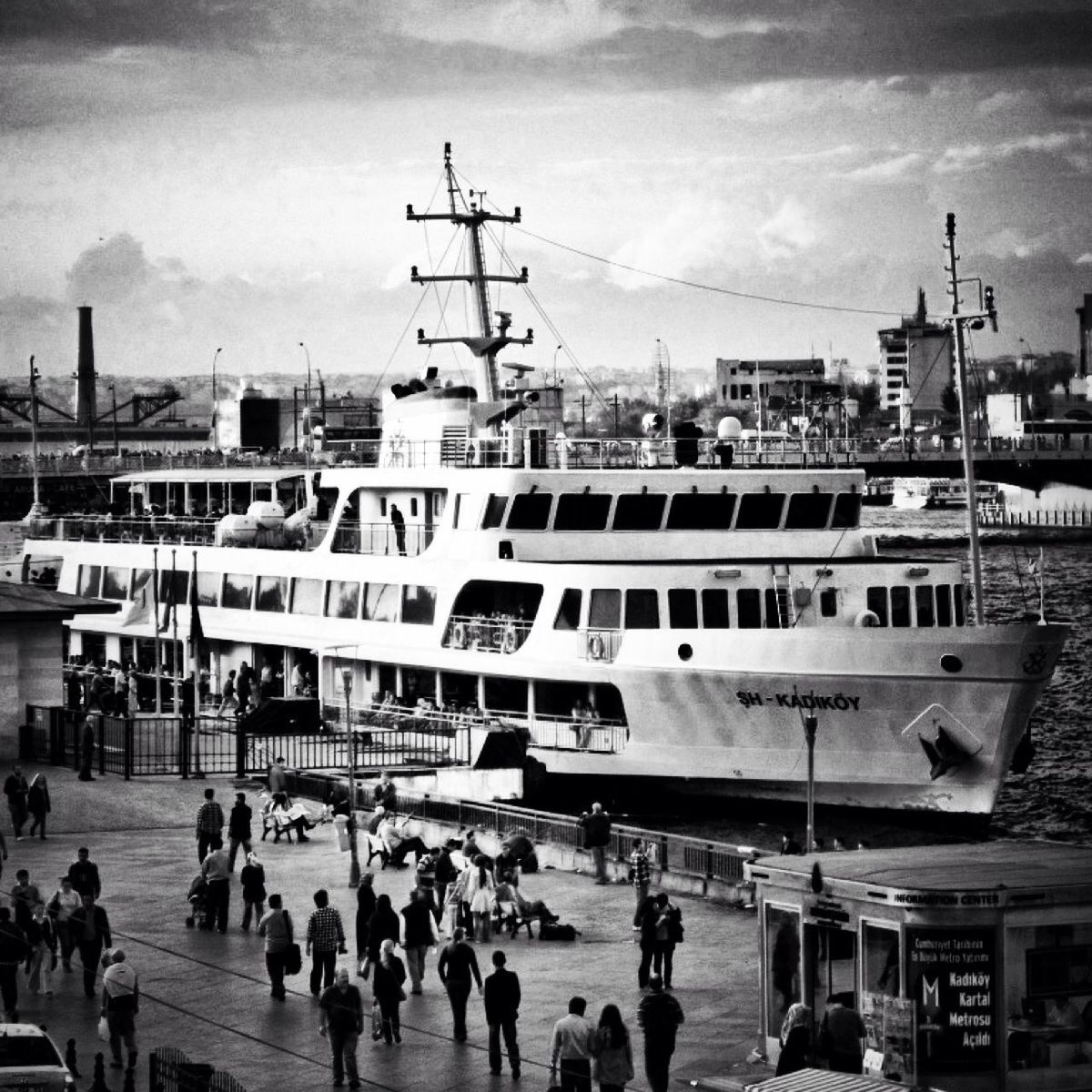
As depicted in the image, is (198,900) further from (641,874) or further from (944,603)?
(944,603)

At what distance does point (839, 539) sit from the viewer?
38.9 m

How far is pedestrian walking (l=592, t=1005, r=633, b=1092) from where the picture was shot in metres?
16.3

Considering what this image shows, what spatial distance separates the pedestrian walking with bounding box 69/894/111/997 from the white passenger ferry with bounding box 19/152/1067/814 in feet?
41.7

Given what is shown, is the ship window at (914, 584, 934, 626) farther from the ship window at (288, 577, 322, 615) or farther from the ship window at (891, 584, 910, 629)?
the ship window at (288, 577, 322, 615)

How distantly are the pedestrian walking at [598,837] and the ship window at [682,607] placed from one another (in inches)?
335

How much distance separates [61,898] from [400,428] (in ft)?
74.3

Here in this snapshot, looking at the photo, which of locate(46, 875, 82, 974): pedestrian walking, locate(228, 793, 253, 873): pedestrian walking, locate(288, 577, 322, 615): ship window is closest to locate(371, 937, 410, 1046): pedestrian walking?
locate(46, 875, 82, 974): pedestrian walking

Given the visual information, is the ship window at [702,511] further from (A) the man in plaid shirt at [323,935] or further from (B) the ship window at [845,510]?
(A) the man in plaid shirt at [323,935]

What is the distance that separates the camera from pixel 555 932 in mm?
23766

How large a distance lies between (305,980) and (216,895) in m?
2.64

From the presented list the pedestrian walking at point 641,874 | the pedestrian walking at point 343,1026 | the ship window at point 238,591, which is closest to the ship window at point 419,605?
the ship window at point 238,591

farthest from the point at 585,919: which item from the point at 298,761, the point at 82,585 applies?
the point at 82,585

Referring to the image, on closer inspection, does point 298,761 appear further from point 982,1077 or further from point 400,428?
point 982,1077

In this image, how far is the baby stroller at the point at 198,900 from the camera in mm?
24219
